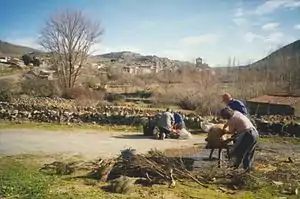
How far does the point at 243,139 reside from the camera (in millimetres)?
11453

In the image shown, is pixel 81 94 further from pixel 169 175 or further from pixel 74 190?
pixel 74 190

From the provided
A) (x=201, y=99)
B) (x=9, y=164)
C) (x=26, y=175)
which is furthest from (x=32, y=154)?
(x=201, y=99)

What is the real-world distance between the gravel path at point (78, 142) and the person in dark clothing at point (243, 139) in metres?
5.00

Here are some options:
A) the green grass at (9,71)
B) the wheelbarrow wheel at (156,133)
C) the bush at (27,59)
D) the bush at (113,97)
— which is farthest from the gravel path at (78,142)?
the bush at (27,59)

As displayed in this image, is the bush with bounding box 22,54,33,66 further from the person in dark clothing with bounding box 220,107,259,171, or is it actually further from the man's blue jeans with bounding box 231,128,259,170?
the man's blue jeans with bounding box 231,128,259,170

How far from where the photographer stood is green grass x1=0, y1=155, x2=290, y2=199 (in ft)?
30.3

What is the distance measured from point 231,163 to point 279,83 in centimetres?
4401

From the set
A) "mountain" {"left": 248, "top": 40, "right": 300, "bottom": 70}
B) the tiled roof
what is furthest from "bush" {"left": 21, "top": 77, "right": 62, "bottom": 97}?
"mountain" {"left": 248, "top": 40, "right": 300, "bottom": 70}

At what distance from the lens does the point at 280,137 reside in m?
21.0

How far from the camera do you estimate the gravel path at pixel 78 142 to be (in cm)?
1587


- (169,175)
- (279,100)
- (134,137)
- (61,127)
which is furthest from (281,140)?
(279,100)

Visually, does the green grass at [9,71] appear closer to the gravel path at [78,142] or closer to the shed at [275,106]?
the shed at [275,106]

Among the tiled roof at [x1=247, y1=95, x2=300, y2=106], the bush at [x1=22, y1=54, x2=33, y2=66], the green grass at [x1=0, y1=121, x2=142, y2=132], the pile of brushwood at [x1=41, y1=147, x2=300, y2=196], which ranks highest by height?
the bush at [x1=22, y1=54, x2=33, y2=66]

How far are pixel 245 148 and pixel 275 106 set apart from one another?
20316 mm
